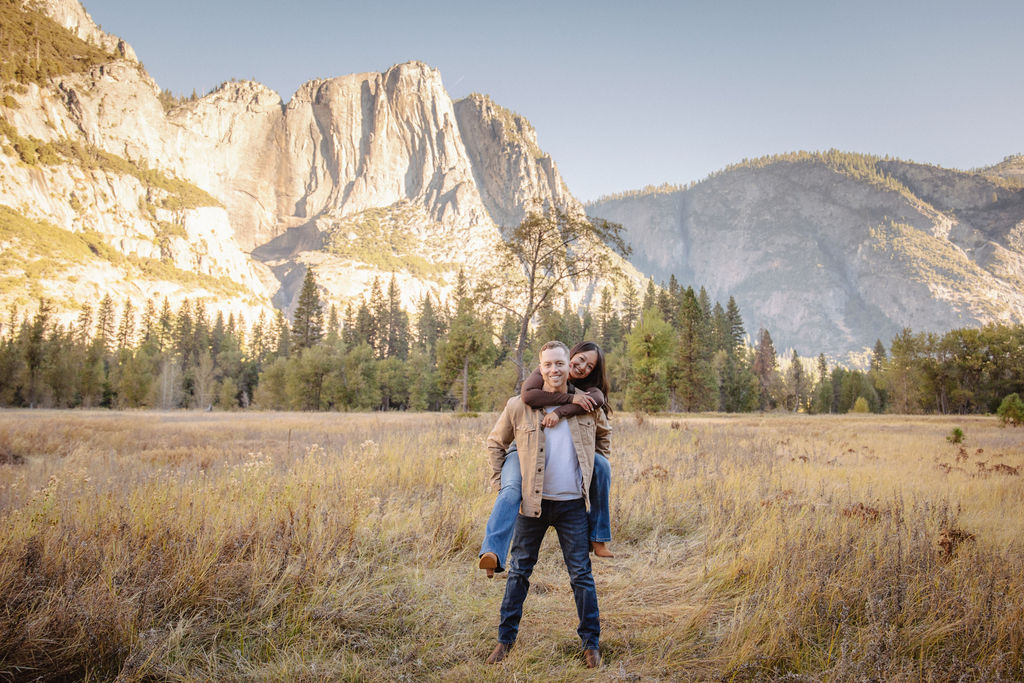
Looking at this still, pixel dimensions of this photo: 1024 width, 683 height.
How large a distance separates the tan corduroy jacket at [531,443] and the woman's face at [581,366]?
29 cm

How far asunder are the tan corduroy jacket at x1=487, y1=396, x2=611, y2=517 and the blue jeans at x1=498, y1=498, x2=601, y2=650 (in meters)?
0.13

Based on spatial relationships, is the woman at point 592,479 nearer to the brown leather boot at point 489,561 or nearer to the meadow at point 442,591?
the brown leather boot at point 489,561

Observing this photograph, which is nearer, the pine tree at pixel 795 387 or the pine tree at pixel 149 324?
the pine tree at pixel 795 387

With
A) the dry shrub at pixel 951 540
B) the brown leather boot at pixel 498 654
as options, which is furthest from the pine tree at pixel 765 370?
the brown leather boot at pixel 498 654

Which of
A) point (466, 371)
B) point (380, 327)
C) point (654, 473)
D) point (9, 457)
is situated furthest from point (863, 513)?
point (380, 327)

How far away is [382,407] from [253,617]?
213ft

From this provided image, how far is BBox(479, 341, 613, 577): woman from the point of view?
8.97ft

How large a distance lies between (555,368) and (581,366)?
367mm

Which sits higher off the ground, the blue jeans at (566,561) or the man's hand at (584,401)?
the man's hand at (584,401)

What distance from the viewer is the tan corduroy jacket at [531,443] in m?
2.90

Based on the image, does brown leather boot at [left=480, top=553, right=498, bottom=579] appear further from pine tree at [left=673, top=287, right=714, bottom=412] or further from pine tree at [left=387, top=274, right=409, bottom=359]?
pine tree at [left=387, top=274, right=409, bottom=359]

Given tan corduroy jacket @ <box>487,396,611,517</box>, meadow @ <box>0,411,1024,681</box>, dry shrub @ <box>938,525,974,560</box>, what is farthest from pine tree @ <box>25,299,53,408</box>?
dry shrub @ <box>938,525,974,560</box>

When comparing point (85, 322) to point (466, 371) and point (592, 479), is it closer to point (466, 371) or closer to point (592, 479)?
point (466, 371)

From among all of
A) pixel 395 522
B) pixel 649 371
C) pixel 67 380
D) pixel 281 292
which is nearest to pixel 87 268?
pixel 67 380
